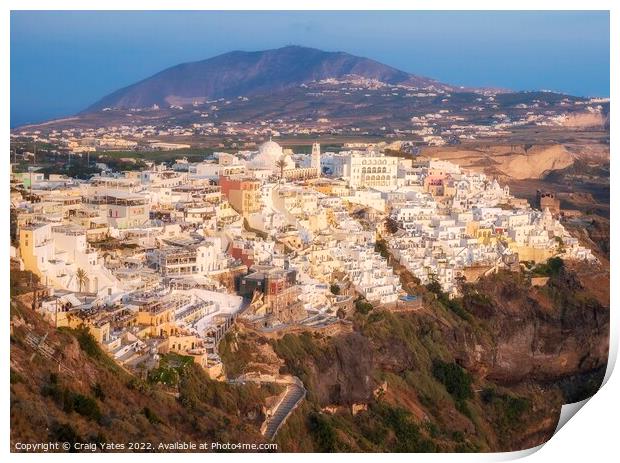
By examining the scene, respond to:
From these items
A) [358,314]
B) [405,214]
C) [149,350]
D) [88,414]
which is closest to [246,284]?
[358,314]

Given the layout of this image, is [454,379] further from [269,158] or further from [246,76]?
[246,76]

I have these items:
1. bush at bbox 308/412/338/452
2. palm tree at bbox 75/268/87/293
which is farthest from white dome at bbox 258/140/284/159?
bush at bbox 308/412/338/452

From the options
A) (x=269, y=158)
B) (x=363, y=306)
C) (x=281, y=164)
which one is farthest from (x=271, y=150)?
(x=363, y=306)

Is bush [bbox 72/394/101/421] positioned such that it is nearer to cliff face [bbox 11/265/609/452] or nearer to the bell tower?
cliff face [bbox 11/265/609/452]

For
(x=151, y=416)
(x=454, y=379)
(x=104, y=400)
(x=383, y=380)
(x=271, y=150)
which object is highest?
(x=271, y=150)

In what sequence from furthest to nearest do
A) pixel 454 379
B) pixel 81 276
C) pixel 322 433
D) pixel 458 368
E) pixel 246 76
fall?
pixel 246 76 → pixel 458 368 → pixel 454 379 → pixel 81 276 → pixel 322 433

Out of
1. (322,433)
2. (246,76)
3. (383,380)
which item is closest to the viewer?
(322,433)

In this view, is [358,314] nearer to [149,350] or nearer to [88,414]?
[149,350]
